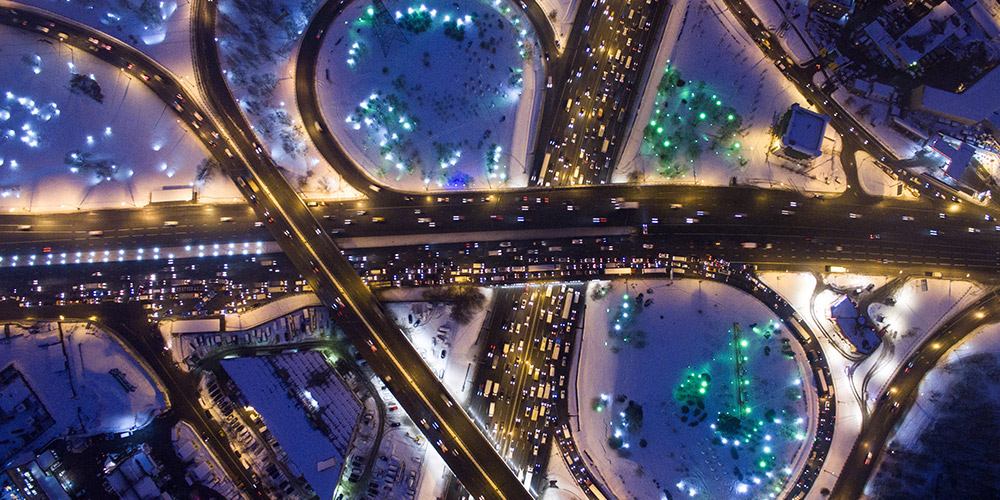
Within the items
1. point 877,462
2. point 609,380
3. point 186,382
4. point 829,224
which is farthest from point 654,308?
point 186,382

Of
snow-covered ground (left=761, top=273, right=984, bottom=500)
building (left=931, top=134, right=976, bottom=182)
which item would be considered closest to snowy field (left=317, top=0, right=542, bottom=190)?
snow-covered ground (left=761, top=273, right=984, bottom=500)

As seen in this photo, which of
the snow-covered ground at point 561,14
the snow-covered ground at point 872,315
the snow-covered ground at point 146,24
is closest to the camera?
the snow-covered ground at point 872,315

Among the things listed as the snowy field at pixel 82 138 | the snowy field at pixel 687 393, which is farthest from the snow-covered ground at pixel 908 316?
the snowy field at pixel 82 138

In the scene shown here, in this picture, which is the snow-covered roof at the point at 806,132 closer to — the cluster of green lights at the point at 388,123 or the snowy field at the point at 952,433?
the snowy field at the point at 952,433

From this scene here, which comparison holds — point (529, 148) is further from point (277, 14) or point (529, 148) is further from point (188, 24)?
point (188, 24)

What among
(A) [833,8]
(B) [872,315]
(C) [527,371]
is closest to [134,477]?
(C) [527,371]

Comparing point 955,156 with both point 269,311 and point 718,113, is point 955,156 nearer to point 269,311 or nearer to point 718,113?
point 718,113
